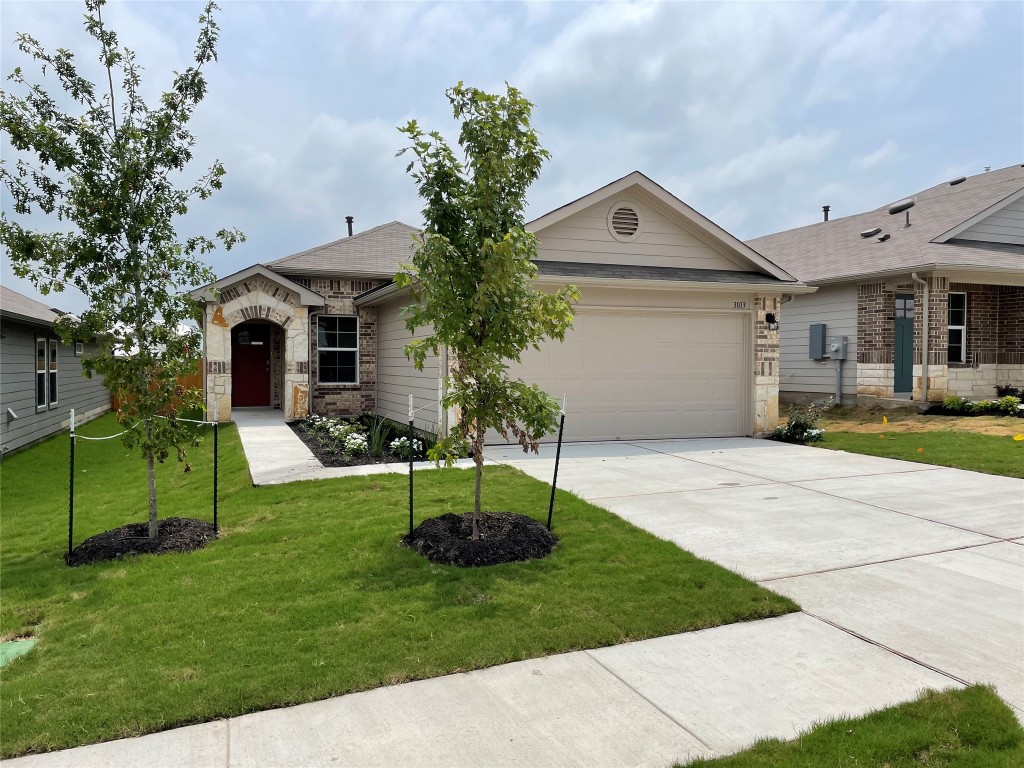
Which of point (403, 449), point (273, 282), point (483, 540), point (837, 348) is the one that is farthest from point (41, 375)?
point (837, 348)

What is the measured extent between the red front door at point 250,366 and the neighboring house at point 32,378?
3.91 meters

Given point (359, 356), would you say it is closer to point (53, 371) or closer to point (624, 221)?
point (53, 371)

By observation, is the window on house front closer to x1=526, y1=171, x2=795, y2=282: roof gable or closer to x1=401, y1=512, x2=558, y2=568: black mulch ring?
x1=526, y1=171, x2=795, y2=282: roof gable

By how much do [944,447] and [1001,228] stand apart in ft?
30.9

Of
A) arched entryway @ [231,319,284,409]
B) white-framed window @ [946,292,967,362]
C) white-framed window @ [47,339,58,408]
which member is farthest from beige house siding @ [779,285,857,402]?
white-framed window @ [47,339,58,408]

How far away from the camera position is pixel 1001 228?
18219 millimetres

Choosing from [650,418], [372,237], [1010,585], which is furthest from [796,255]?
[1010,585]

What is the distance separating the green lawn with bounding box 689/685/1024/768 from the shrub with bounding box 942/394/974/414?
46.4ft

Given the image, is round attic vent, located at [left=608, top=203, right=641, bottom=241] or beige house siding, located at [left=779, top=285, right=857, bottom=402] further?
beige house siding, located at [left=779, top=285, right=857, bottom=402]

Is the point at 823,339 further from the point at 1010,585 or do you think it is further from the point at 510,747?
the point at 510,747

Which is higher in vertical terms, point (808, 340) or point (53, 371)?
point (808, 340)

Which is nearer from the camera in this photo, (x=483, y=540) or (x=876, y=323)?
(x=483, y=540)

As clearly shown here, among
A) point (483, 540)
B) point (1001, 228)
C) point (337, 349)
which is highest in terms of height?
point (1001, 228)

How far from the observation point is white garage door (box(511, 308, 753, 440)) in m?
12.5
